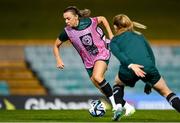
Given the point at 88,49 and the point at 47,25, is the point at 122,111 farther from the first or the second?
the point at 47,25

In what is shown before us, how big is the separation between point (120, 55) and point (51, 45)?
1448cm

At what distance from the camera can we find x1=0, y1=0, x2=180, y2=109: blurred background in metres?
22.7

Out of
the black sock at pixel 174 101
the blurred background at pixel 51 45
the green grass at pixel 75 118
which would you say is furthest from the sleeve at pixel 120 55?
the blurred background at pixel 51 45

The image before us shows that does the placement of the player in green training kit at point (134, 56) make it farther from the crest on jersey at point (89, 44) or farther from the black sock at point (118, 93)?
the crest on jersey at point (89, 44)

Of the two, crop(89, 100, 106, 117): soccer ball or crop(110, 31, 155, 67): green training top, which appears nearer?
crop(110, 31, 155, 67): green training top

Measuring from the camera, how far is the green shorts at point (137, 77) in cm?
891

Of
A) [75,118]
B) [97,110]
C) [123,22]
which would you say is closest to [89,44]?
[97,110]

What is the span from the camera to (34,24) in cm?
2427

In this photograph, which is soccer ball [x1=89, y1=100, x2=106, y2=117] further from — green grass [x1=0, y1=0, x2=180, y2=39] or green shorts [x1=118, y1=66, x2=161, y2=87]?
green grass [x1=0, y1=0, x2=180, y2=39]

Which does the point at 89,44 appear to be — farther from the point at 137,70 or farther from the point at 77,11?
the point at 137,70

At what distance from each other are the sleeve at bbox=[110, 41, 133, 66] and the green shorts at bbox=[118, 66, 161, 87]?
23cm

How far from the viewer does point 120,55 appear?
8.88m

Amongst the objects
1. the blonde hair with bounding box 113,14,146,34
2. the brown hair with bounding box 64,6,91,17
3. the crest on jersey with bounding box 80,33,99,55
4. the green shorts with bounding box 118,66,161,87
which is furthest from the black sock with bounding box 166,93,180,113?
the brown hair with bounding box 64,6,91,17

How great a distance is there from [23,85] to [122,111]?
13762 millimetres
